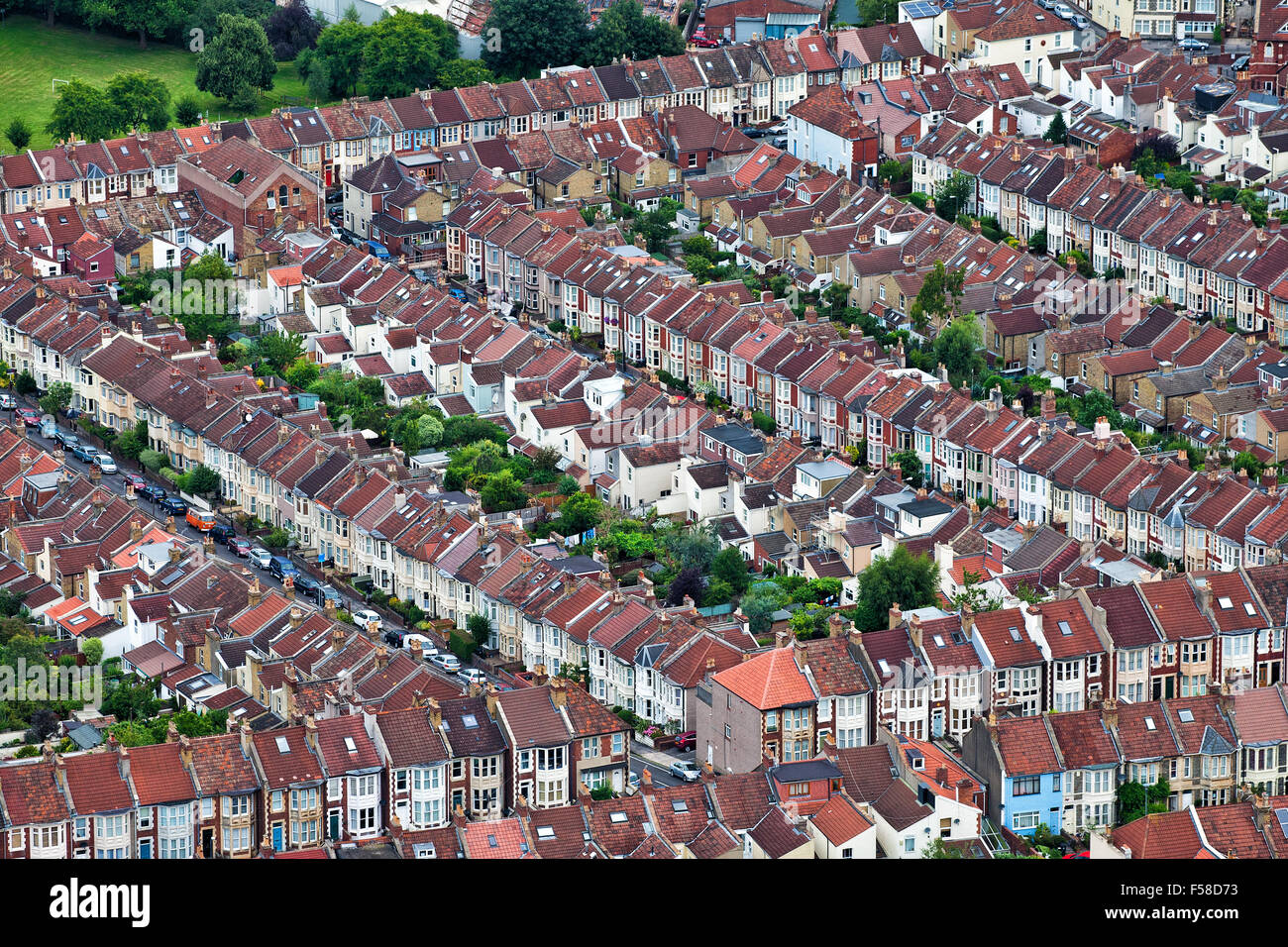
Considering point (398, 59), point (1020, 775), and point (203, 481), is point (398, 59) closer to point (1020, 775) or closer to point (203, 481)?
point (203, 481)

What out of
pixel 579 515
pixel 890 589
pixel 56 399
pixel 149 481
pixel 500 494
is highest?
pixel 56 399

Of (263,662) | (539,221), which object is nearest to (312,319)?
(539,221)

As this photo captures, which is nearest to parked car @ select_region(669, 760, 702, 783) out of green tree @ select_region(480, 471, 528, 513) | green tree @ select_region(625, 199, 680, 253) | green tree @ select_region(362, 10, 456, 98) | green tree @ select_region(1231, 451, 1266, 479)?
green tree @ select_region(480, 471, 528, 513)

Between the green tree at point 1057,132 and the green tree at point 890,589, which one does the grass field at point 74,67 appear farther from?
the green tree at point 890,589

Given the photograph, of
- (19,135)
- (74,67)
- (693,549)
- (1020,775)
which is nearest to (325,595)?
(693,549)

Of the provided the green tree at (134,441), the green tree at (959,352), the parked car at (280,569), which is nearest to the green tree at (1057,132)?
the green tree at (959,352)
